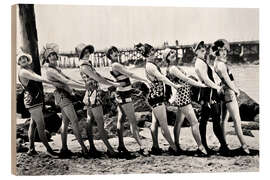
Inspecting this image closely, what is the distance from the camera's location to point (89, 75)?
5.94m

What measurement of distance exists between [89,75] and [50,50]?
488mm

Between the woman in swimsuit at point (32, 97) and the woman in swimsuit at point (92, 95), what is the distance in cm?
40

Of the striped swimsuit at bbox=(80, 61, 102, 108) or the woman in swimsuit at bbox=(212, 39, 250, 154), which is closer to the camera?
the striped swimsuit at bbox=(80, 61, 102, 108)

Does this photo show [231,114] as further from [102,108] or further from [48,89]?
[48,89]

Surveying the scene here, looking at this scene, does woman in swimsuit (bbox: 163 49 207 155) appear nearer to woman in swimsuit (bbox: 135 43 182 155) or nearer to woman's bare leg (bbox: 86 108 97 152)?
woman in swimsuit (bbox: 135 43 182 155)

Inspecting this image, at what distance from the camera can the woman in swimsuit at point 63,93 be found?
19.3ft

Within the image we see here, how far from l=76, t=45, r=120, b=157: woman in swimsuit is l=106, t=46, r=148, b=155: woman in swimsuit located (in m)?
0.11

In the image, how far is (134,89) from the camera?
6.00 metres

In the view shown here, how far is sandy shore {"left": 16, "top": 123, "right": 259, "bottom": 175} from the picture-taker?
5.85 meters

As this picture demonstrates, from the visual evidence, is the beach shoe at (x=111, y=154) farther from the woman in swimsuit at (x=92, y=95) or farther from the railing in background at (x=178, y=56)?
the railing in background at (x=178, y=56)

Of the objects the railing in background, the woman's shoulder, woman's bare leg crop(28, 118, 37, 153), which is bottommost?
woman's bare leg crop(28, 118, 37, 153)

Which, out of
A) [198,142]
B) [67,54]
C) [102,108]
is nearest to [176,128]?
[198,142]

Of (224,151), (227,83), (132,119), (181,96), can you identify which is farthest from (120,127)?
(227,83)

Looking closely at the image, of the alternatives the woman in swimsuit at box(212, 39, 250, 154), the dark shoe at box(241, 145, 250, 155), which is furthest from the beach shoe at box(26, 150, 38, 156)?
the dark shoe at box(241, 145, 250, 155)
